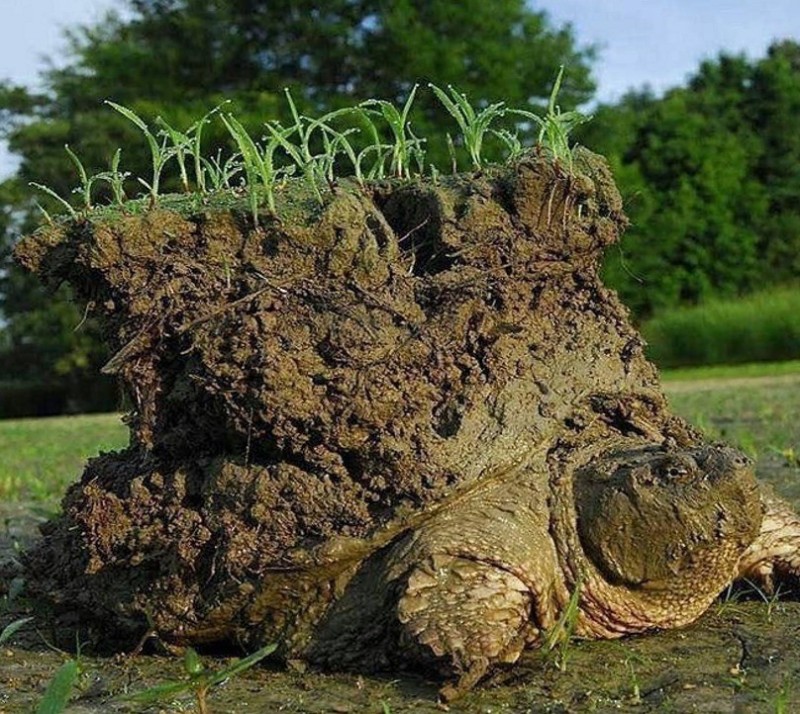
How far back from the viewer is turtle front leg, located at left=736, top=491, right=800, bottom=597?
88.0 inches

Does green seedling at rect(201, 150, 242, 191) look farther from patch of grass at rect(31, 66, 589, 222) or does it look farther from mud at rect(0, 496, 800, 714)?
mud at rect(0, 496, 800, 714)

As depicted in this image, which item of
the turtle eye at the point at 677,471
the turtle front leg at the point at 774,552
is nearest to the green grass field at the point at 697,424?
the turtle front leg at the point at 774,552

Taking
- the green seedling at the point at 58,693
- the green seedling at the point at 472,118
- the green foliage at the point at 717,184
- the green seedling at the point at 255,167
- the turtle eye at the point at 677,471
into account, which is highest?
the green foliage at the point at 717,184

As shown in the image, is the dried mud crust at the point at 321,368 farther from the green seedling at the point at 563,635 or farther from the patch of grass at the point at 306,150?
the green seedling at the point at 563,635

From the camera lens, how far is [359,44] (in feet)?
84.7

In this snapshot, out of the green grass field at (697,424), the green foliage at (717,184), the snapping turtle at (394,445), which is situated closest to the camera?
the snapping turtle at (394,445)

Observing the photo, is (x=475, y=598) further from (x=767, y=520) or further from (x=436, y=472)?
(x=767, y=520)

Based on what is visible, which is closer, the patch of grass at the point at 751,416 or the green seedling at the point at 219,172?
the green seedling at the point at 219,172

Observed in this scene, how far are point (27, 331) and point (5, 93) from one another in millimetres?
7589

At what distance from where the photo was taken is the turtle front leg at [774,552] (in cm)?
224

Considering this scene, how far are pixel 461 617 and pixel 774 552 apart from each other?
84cm

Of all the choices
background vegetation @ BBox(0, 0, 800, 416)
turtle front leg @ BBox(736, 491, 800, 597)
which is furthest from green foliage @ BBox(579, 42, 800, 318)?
turtle front leg @ BBox(736, 491, 800, 597)

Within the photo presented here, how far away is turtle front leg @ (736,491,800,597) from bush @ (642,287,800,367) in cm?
2052

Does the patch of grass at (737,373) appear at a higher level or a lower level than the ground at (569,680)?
lower
